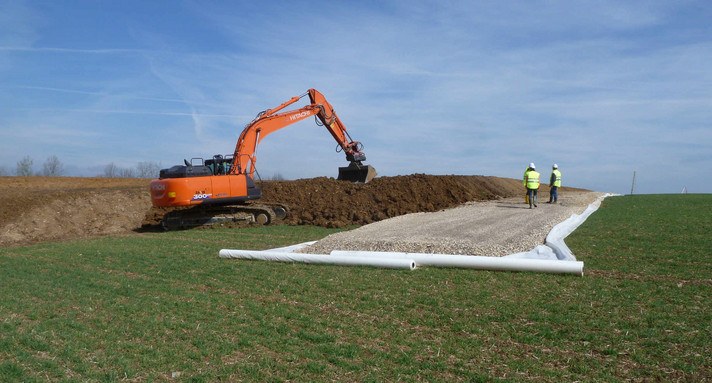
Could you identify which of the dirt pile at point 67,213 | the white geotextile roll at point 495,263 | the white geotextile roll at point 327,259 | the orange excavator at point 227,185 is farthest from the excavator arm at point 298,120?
the white geotextile roll at point 495,263

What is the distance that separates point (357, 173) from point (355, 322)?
1754 centimetres

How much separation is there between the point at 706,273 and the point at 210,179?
13.2 m

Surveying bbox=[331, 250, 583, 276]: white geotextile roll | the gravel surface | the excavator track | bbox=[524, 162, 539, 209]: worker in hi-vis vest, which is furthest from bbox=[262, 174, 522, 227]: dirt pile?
bbox=[331, 250, 583, 276]: white geotextile roll

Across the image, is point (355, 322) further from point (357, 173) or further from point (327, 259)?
point (357, 173)

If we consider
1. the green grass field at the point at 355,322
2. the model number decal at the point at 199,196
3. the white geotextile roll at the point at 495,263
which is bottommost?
the green grass field at the point at 355,322

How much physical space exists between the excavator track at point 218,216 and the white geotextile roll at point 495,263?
894 centimetres

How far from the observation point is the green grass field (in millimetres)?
4453

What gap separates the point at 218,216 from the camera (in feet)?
56.5

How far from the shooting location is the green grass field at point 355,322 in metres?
4.45

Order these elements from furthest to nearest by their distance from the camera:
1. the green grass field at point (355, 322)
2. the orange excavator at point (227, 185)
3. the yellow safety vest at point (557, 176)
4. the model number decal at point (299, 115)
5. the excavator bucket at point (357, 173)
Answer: the excavator bucket at point (357, 173), the yellow safety vest at point (557, 176), the model number decal at point (299, 115), the orange excavator at point (227, 185), the green grass field at point (355, 322)

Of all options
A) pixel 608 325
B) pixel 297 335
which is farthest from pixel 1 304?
pixel 608 325

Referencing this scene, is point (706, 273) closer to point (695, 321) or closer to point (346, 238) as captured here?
point (695, 321)

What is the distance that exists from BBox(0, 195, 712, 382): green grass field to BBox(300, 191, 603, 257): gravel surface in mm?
1547

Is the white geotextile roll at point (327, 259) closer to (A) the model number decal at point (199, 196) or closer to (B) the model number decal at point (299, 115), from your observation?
(A) the model number decal at point (199, 196)
